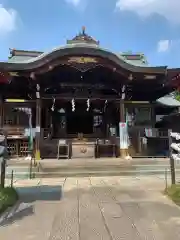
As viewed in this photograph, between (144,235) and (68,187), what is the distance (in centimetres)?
→ 420

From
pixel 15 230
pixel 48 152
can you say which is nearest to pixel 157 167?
pixel 48 152

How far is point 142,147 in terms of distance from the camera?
15.3 m

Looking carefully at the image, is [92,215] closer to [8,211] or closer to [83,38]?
[8,211]

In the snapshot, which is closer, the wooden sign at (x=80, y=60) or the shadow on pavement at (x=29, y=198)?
the shadow on pavement at (x=29, y=198)

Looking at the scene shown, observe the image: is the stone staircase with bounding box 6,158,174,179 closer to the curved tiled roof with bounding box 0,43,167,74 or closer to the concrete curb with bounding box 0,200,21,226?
the concrete curb with bounding box 0,200,21,226

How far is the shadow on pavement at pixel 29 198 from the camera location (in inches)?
192

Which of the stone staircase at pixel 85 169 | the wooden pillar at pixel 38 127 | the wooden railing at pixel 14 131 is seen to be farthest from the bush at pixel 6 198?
the wooden railing at pixel 14 131

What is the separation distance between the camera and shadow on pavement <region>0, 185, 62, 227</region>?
4.87 m

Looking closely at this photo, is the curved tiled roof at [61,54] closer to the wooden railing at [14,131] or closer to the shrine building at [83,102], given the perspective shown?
the shrine building at [83,102]

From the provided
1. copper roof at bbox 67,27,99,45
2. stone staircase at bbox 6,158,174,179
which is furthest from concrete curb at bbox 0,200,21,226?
copper roof at bbox 67,27,99,45

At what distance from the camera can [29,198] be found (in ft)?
21.0

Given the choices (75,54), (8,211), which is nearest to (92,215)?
(8,211)

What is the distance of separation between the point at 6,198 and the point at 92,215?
2.07 meters

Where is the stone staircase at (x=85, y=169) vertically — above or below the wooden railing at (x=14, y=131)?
below
